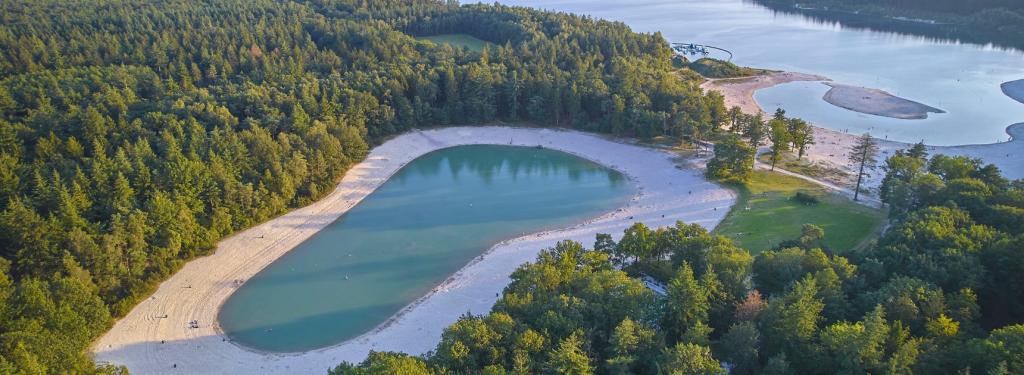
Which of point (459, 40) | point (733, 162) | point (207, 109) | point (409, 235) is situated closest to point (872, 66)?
point (733, 162)

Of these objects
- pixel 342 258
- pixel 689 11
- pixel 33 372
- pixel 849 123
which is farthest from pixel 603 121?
pixel 689 11

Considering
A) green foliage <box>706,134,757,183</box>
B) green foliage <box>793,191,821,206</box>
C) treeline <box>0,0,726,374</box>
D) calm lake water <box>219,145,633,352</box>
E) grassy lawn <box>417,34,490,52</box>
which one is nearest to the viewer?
treeline <box>0,0,726,374</box>

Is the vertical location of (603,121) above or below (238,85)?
below

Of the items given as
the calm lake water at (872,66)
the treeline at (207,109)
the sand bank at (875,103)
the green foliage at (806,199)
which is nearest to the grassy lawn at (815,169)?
the green foliage at (806,199)

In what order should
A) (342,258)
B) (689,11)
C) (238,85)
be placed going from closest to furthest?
(342,258), (238,85), (689,11)

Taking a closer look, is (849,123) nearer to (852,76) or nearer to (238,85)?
(852,76)

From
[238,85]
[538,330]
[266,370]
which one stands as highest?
[238,85]

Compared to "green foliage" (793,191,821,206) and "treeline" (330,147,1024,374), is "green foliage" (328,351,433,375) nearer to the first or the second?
"treeline" (330,147,1024,374)

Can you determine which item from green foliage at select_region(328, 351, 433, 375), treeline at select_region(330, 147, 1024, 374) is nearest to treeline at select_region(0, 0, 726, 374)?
green foliage at select_region(328, 351, 433, 375)
